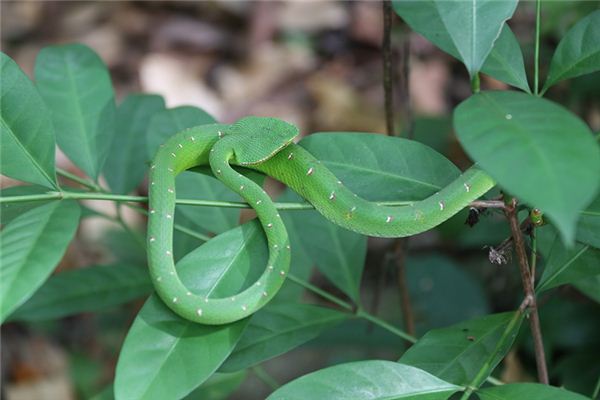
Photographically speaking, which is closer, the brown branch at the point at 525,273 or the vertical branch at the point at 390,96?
the brown branch at the point at 525,273

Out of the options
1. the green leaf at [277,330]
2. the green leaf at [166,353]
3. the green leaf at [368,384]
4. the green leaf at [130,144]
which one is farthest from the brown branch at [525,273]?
the green leaf at [130,144]

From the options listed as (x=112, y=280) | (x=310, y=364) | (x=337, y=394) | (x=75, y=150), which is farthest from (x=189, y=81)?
(x=337, y=394)

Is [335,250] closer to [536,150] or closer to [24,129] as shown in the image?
[24,129]

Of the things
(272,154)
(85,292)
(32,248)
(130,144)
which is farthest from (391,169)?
(85,292)

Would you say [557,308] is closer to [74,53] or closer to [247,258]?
[247,258]

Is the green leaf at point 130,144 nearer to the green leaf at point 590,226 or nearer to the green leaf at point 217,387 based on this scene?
the green leaf at point 217,387

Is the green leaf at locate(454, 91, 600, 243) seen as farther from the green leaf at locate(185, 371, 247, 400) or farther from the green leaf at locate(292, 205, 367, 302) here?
the green leaf at locate(185, 371, 247, 400)
